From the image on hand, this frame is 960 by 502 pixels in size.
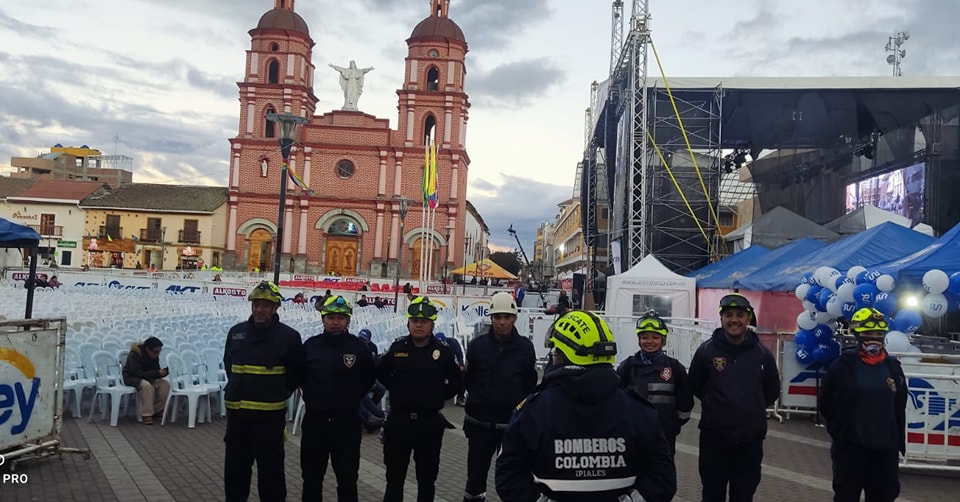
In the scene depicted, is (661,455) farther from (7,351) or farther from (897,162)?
(897,162)

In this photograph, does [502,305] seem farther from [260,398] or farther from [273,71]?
[273,71]

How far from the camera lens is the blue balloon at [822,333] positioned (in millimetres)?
10703

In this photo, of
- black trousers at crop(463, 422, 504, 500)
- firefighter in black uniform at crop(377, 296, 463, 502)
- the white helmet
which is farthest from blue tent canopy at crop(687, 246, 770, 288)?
firefighter in black uniform at crop(377, 296, 463, 502)

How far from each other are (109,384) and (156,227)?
164ft

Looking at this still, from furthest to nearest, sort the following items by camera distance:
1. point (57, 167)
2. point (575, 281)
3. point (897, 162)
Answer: point (57, 167), point (575, 281), point (897, 162)

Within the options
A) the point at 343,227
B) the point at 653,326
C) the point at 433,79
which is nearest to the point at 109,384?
the point at 653,326

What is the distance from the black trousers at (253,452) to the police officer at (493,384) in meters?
1.37

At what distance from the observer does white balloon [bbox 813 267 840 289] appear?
1062 cm

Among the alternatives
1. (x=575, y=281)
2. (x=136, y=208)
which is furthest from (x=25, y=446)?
(x=136, y=208)

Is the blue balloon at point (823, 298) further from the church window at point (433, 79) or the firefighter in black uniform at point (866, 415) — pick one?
the church window at point (433, 79)

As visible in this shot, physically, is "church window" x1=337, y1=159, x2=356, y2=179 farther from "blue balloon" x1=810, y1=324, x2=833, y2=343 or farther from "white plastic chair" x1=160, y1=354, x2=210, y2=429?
"blue balloon" x1=810, y1=324, x2=833, y2=343

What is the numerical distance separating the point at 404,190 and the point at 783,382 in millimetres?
41834

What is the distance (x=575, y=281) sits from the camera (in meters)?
36.2

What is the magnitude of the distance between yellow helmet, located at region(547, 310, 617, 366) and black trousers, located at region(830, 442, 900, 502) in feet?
11.0
